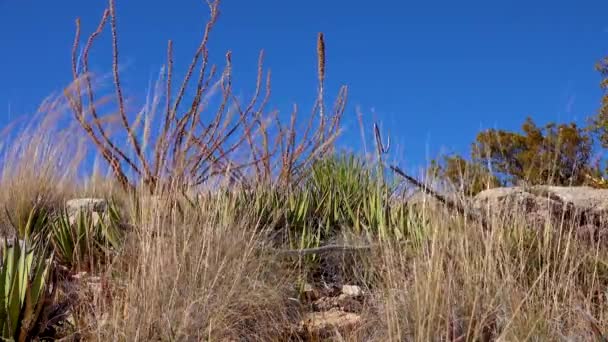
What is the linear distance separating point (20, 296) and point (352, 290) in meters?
1.89

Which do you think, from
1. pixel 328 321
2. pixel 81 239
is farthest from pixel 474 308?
pixel 81 239

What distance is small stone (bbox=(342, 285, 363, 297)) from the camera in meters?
4.49

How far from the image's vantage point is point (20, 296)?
3.58 meters

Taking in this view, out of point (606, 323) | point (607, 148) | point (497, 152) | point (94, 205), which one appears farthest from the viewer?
point (497, 152)

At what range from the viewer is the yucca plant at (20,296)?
11.5ft

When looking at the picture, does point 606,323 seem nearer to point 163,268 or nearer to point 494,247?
point 494,247

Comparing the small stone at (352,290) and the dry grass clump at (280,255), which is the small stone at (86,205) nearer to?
the dry grass clump at (280,255)

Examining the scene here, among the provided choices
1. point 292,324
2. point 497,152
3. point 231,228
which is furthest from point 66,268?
point 497,152

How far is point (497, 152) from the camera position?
15.2 m

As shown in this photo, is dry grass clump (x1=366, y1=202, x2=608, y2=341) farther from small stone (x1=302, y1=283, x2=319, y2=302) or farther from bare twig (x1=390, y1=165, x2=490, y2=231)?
small stone (x1=302, y1=283, x2=319, y2=302)

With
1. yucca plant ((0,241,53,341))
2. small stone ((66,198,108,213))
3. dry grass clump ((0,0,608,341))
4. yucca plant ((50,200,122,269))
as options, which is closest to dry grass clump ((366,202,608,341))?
dry grass clump ((0,0,608,341))

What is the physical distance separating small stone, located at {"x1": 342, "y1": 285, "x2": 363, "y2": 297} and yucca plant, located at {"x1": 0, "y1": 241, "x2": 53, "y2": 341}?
172 centimetres

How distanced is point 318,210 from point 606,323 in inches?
109

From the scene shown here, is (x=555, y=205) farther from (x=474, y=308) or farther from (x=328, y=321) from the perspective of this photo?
(x=474, y=308)
